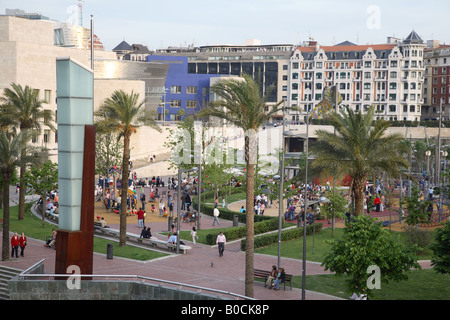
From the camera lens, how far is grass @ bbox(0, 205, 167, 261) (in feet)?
104

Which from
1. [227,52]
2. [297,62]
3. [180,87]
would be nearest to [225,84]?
[180,87]

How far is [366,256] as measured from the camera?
21.7 m

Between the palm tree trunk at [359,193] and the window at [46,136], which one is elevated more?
the window at [46,136]

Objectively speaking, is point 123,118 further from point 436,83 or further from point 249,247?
point 436,83

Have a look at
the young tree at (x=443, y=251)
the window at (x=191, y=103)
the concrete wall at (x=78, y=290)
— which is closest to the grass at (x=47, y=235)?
the concrete wall at (x=78, y=290)

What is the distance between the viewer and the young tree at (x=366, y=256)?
71.1 ft

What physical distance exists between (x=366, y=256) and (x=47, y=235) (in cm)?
2042

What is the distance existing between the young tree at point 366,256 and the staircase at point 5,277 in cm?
1282

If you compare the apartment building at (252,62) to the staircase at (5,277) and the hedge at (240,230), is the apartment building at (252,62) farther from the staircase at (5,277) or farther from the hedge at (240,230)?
the staircase at (5,277)

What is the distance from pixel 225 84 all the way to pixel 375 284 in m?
9.03

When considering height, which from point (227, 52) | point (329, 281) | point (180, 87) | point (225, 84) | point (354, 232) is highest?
point (227, 52)

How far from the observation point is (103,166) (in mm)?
49188

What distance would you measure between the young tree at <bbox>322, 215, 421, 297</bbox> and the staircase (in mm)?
12818
